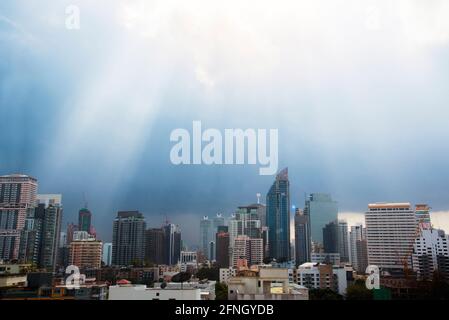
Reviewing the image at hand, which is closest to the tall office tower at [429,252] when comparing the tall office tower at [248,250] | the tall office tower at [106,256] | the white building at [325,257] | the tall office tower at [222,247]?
the white building at [325,257]

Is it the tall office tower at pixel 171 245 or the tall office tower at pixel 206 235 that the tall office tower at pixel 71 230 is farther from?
the tall office tower at pixel 206 235

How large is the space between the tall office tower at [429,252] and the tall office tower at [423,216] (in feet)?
0.52

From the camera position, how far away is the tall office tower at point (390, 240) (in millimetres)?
6785

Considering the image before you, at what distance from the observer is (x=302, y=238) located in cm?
767

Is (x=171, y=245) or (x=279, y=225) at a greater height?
(x=279, y=225)

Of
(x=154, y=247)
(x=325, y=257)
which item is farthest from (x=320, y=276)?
(x=154, y=247)

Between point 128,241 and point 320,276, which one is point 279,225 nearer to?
point 320,276

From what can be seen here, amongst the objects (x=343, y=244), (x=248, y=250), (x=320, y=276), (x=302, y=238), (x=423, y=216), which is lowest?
(x=320, y=276)

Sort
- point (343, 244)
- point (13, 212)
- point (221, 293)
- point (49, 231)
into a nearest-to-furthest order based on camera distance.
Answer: point (221, 293) → point (13, 212) → point (49, 231) → point (343, 244)

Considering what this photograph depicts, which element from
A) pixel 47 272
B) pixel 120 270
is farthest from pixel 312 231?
pixel 47 272

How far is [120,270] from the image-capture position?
7.00 meters

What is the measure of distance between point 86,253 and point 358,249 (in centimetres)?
530

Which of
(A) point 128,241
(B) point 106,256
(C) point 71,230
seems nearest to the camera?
(C) point 71,230
